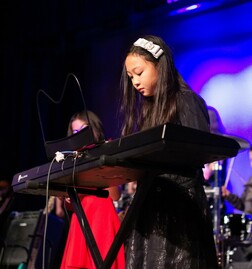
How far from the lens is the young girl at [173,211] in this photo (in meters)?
2.02

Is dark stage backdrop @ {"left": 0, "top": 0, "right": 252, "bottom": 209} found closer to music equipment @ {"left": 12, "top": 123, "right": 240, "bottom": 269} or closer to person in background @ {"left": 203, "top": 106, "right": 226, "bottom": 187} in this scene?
person in background @ {"left": 203, "top": 106, "right": 226, "bottom": 187}

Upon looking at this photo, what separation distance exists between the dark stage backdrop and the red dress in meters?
2.97

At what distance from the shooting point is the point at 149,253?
6.72 ft

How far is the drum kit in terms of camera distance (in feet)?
15.5

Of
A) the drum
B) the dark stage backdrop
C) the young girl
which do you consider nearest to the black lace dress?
the young girl

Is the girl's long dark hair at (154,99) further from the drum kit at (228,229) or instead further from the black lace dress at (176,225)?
the drum kit at (228,229)

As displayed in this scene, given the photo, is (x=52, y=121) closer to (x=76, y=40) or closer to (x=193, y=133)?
(x=76, y=40)

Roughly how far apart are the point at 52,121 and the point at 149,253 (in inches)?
207

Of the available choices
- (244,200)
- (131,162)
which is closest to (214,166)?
(244,200)

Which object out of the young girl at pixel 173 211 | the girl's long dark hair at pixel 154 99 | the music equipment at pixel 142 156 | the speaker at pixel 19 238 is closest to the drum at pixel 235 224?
the speaker at pixel 19 238

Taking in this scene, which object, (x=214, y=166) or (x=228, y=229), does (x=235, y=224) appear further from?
(x=214, y=166)

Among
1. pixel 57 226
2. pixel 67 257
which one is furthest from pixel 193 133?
pixel 57 226

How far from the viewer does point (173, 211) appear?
2039 millimetres

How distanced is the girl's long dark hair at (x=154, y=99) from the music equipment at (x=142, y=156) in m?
0.27
